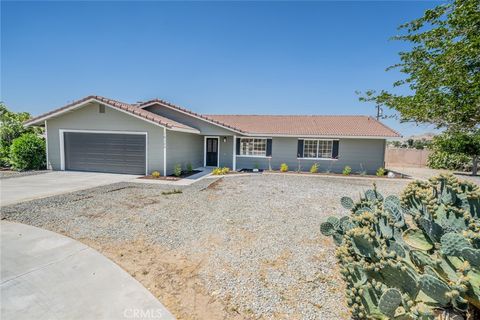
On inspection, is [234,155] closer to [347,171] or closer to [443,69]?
[347,171]

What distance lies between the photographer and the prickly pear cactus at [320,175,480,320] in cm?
164

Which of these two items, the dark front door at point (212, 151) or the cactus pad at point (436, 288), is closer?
the cactus pad at point (436, 288)

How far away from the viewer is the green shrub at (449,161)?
1956 cm

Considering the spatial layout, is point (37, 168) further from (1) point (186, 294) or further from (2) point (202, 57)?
(1) point (186, 294)

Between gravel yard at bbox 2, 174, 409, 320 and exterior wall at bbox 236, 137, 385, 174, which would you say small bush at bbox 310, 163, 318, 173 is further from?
gravel yard at bbox 2, 174, 409, 320

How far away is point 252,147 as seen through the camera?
17.3 meters

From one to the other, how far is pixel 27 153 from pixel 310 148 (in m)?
17.8

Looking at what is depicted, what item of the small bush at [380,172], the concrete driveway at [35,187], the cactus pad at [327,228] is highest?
the cactus pad at [327,228]

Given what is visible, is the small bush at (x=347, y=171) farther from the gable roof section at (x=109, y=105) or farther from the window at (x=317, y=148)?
the gable roof section at (x=109, y=105)

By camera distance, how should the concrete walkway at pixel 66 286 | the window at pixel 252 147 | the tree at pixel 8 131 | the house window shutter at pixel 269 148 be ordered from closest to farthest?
the concrete walkway at pixel 66 286 < the tree at pixel 8 131 < the house window shutter at pixel 269 148 < the window at pixel 252 147

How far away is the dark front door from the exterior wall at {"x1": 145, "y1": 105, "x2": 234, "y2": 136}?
164 centimetres

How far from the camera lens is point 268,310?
2787 millimetres

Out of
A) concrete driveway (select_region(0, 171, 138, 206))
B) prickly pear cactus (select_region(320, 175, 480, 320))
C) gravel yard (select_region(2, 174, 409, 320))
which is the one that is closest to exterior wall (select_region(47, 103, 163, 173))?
concrete driveway (select_region(0, 171, 138, 206))

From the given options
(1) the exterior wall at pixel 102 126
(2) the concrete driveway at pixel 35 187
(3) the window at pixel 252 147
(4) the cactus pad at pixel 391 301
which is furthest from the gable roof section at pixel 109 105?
(4) the cactus pad at pixel 391 301
